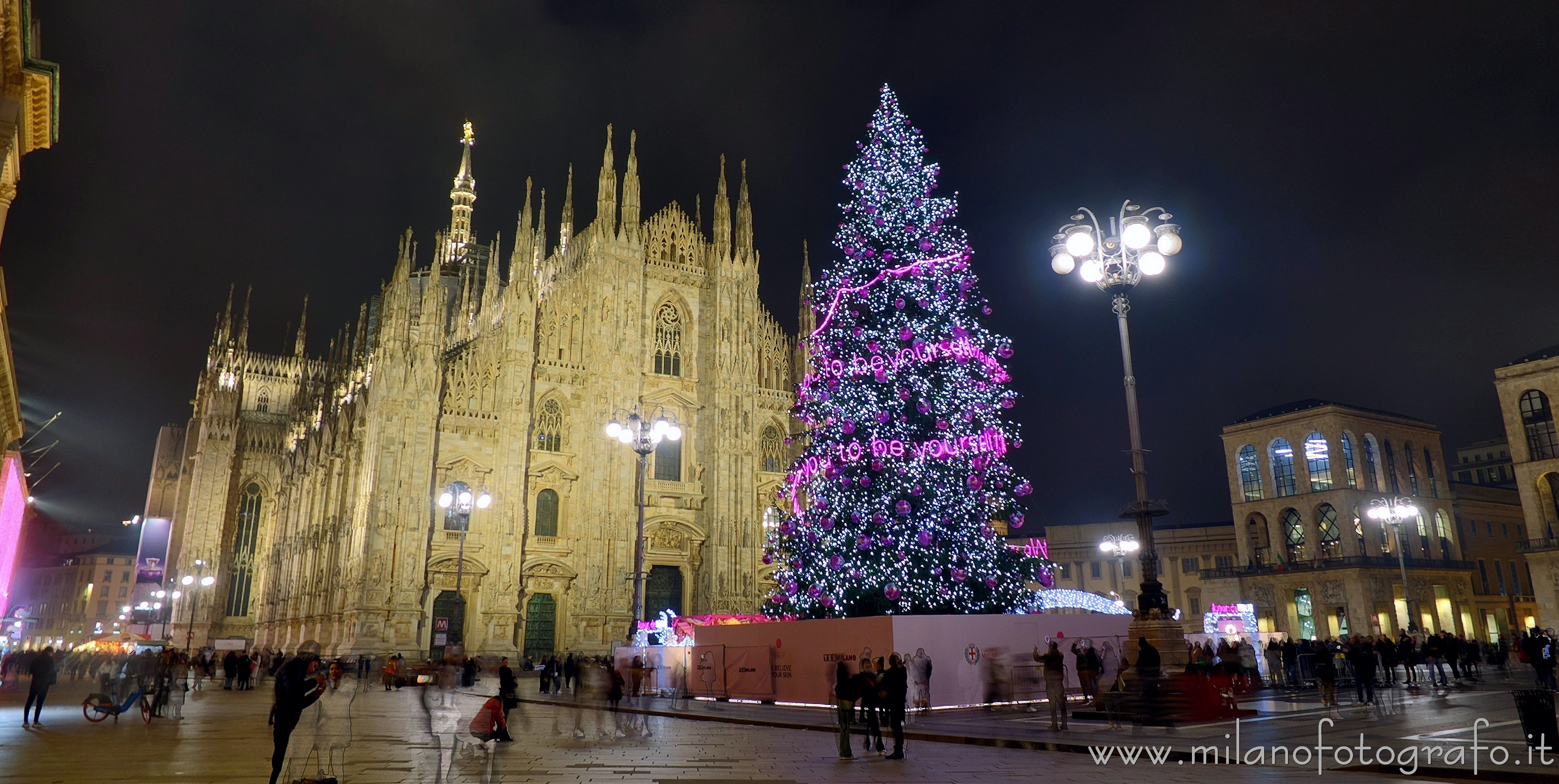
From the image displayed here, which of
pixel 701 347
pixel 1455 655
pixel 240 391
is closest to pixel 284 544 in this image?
pixel 240 391

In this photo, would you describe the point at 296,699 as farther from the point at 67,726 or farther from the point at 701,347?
the point at 701,347

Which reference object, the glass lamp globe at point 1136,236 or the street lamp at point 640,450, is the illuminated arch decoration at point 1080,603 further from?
the glass lamp globe at point 1136,236

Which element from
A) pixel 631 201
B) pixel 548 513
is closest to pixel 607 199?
pixel 631 201

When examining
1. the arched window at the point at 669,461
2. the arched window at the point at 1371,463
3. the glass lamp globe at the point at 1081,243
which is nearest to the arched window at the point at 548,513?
the arched window at the point at 669,461

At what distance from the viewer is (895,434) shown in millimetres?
20547

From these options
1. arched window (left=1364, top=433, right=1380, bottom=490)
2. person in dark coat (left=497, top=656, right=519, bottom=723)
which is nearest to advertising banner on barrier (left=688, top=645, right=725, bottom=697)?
person in dark coat (left=497, top=656, right=519, bottom=723)

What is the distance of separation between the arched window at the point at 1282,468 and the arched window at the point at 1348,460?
2588mm

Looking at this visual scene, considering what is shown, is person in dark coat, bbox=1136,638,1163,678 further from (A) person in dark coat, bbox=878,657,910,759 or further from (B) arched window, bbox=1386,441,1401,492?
(B) arched window, bbox=1386,441,1401,492

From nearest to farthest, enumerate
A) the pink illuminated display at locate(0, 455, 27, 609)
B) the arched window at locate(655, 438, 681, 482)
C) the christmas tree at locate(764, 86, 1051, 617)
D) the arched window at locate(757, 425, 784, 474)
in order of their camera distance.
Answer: the christmas tree at locate(764, 86, 1051, 617) < the pink illuminated display at locate(0, 455, 27, 609) < the arched window at locate(655, 438, 681, 482) < the arched window at locate(757, 425, 784, 474)

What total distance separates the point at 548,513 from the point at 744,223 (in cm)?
1720

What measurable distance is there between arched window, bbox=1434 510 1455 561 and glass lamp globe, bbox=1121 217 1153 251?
5007cm

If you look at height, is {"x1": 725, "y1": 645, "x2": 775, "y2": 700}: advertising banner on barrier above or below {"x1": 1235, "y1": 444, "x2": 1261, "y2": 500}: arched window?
below

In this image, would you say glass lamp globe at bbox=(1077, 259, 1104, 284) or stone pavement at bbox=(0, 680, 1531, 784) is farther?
glass lamp globe at bbox=(1077, 259, 1104, 284)

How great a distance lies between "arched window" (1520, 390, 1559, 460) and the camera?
1641 inches
